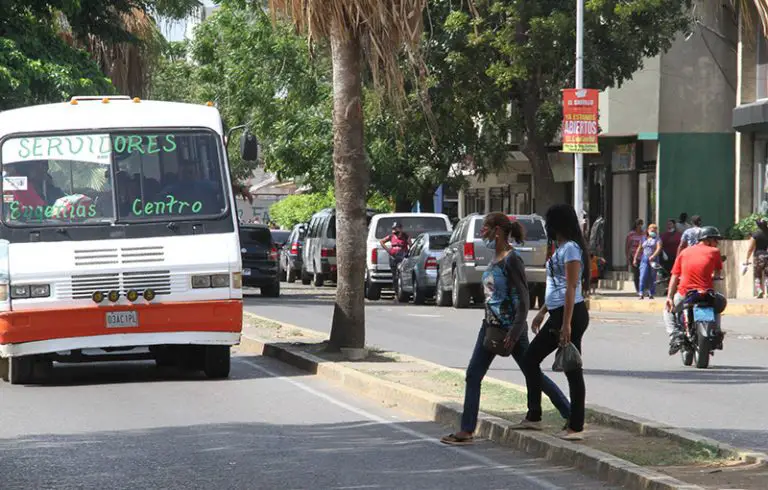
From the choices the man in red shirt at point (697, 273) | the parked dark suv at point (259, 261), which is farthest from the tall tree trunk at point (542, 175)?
the man in red shirt at point (697, 273)

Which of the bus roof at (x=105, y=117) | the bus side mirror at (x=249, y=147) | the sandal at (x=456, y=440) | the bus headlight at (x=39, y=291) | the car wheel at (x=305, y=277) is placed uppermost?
the bus roof at (x=105, y=117)

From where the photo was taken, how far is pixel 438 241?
111ft

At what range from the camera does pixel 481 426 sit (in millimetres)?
11977

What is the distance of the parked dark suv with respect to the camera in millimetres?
36500

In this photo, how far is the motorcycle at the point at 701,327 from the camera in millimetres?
17906

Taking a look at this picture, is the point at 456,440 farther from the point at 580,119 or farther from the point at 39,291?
the point at 580,119

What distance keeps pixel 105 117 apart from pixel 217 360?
2896mm

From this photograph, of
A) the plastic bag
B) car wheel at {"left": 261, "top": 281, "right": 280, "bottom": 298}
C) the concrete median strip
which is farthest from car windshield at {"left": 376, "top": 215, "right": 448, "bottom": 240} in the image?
the plastic bag

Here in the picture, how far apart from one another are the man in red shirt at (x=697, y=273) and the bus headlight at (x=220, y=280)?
5.40m

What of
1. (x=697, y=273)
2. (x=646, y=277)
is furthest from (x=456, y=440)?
(x=646, y=277)

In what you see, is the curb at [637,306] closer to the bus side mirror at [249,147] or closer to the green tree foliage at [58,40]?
the green tree foliage at [58,40]

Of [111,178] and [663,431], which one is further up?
[111,178]

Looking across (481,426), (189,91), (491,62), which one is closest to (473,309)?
(491,62)

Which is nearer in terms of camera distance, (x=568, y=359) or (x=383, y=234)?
(x=568, y=359)
